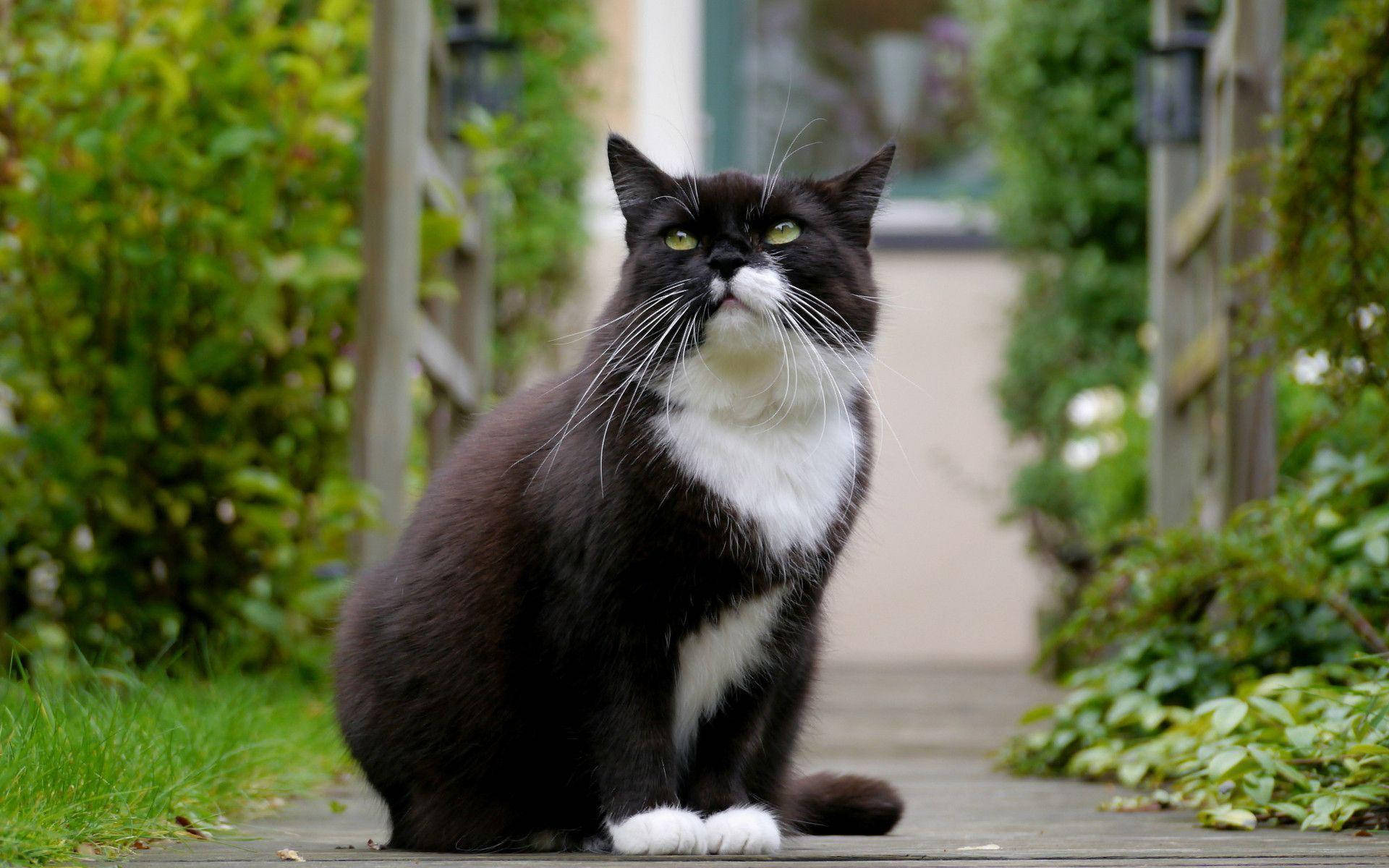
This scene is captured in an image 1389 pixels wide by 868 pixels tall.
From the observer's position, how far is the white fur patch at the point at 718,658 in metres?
1.76

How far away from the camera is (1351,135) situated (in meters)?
2.59

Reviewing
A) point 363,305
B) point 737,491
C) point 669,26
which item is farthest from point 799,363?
point 669,26

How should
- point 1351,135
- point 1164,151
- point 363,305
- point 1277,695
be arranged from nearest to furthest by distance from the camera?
point 1277,695
point 1351,135
point 363,305
point 1164,151

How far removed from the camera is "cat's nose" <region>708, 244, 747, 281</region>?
5.82ft

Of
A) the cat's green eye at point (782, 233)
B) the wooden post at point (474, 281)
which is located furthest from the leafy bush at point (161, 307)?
the cat's green eye at point (782, 233)

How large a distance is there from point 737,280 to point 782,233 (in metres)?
0.12

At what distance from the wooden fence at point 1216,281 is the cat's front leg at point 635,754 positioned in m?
1.49

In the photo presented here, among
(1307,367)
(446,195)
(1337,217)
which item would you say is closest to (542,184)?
(446,195)

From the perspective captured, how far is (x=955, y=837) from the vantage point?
1.94 metres

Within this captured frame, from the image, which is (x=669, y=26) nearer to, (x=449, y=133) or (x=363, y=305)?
(x=449, y=133)

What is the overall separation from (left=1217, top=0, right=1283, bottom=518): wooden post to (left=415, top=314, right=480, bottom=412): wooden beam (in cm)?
184

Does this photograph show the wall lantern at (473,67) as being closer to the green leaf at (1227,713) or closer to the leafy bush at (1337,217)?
the leafy bush at (1337,217)

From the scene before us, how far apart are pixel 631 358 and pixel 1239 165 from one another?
151cm

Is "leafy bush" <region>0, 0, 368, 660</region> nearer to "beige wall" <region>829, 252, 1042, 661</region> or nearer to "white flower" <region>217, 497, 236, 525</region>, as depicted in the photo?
"white flower" <region>217, 497, 236, 525</region>
